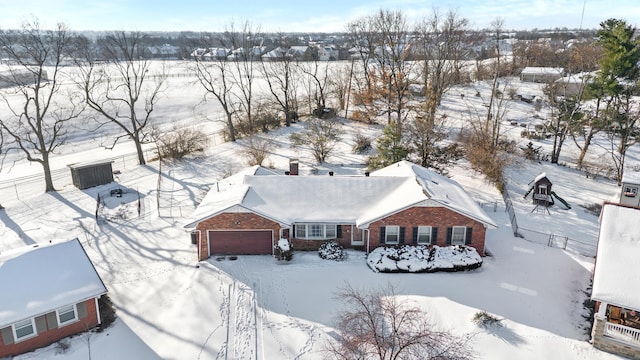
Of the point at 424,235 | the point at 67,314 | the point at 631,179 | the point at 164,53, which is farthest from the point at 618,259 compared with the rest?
the point at 164,53

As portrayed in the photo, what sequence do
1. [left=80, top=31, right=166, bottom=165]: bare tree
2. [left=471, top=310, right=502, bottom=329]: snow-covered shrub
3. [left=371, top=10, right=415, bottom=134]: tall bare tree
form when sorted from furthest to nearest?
[left=371, top=10, right=415, bottom=134]: tall bare tree < [left=80, top=31, right=166, bottom=165]: bare tree < [left=471, top=310, right=502, bottom=329]: snow-covered shrub

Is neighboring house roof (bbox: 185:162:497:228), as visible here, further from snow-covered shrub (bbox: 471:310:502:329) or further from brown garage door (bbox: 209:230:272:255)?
snow-covered shrub (bbox: 471:310:502:329)

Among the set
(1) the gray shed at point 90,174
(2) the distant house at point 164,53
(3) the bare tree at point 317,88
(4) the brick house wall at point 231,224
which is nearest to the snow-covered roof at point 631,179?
(4) the brick house wall at point 231,224

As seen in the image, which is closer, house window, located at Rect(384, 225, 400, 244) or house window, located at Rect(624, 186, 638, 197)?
house window, located at Rect(384, 225, 400, 244)

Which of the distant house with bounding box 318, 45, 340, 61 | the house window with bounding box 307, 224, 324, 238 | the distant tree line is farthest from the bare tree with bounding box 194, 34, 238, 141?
the distant house with bounding box 318, 45, 340, 61

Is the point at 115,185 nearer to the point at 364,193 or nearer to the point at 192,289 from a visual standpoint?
the point at 192,289

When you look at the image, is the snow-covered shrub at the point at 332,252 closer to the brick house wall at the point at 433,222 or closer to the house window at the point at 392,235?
the brick house wall at the point at 433,222

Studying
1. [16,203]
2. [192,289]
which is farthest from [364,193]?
[16,203]
